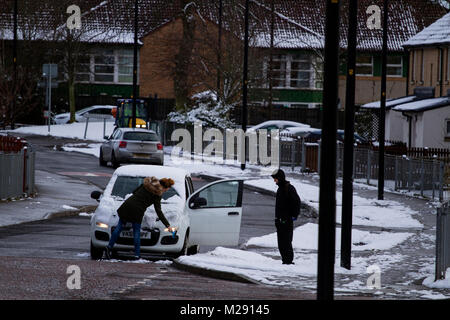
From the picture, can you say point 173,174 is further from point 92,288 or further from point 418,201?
point 418,201

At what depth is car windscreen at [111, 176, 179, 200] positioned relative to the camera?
54.6 feet

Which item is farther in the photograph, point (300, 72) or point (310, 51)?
point (300, 72)

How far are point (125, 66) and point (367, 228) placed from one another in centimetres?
5290

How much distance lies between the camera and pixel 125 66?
74.0 m

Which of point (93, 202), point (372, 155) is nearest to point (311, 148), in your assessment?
Answer: point (372, 155)

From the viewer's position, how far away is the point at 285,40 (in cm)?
6981

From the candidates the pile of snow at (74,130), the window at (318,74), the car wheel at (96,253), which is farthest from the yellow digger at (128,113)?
the car wheel at (96,253)

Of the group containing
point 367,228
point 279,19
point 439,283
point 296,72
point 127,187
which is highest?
point 279,19

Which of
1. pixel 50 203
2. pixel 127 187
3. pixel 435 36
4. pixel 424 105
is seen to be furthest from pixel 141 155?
pixel 435 36

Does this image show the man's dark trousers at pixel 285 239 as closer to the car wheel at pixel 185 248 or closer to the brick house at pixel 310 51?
the car wheel at pixel 185 248

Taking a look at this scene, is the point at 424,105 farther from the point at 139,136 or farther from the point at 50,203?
the point at 50,203

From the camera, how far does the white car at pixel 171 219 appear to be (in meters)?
15.7

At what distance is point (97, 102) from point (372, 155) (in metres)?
38.7

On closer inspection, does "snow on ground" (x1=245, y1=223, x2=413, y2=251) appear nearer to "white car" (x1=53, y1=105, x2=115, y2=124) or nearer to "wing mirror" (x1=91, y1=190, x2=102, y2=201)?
"wing mirror" (x1=91, y1=190, x2=102, y2=201)
